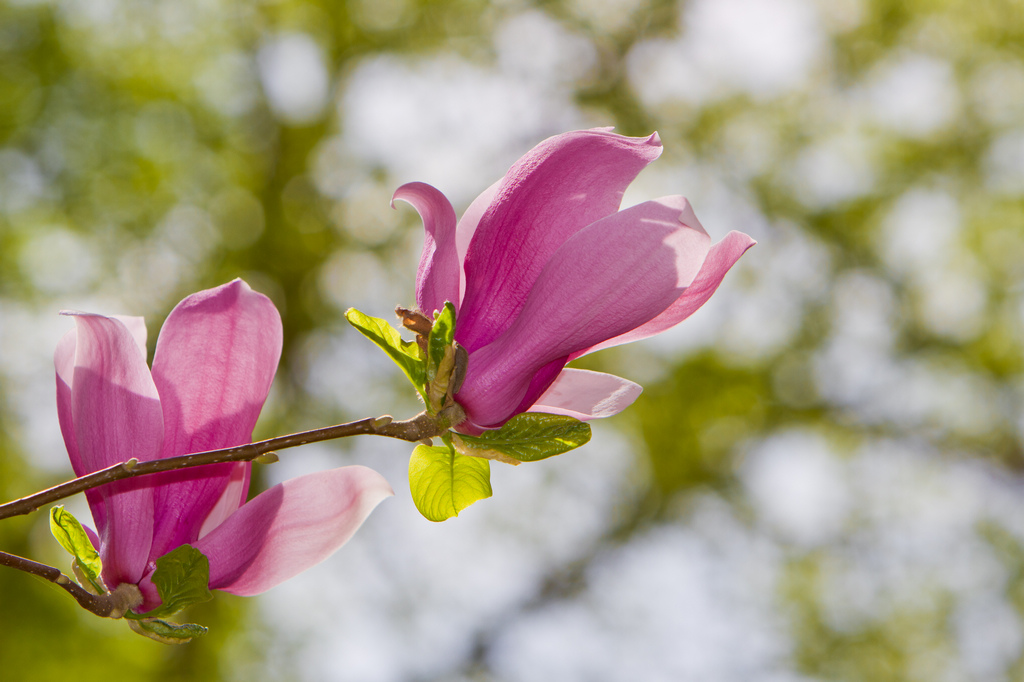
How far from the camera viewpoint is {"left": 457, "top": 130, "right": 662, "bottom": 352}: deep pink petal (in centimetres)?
43

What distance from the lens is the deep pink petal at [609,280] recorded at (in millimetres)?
405

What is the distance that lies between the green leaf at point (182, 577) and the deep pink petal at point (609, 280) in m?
0.22

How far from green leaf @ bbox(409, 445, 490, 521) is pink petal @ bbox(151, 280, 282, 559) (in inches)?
4.2

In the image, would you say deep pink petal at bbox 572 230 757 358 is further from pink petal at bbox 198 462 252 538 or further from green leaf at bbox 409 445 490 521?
pink petal at bbox 198 462 252 538

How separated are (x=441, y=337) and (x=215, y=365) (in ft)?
0.46

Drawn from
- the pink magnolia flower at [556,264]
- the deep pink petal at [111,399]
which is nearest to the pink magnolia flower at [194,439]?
the deep pink petal at [111,399]

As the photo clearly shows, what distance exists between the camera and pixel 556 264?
16.3 inches

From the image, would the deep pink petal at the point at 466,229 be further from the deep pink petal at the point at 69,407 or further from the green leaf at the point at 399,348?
the deep pink petal at the point at 69,407

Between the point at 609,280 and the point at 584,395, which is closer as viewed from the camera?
the point at 609,280

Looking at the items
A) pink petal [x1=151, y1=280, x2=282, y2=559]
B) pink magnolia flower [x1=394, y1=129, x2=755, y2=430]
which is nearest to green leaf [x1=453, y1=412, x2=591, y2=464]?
pink magnolia flower [x1=394, y1=129, x2=755, y2=430]

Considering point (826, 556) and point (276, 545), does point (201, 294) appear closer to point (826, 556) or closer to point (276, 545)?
point (276, 545)

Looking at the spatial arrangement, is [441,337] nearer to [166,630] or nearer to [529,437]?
[529,437]

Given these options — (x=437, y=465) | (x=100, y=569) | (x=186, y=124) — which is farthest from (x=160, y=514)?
(x=186, y=124)

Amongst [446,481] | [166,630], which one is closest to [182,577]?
[166,630]
